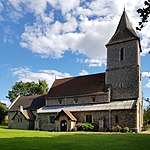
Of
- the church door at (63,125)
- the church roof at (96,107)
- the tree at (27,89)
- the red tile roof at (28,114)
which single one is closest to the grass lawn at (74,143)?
the church roof at (96,107)

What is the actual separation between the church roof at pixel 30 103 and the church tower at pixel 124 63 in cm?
1503

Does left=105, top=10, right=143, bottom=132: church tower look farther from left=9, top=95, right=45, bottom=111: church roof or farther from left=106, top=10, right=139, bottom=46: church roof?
left=9, top=95, right=45, bottom=111: church roof

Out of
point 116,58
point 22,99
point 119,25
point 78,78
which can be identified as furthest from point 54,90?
point 119,25

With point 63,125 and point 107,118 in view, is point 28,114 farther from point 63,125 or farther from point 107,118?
point 107,118

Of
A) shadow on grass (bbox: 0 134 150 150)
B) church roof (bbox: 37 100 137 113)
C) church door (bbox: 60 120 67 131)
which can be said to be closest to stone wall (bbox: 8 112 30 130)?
church roof (bbox: 37 100 137 113)

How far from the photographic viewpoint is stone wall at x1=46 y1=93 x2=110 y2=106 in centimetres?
3844

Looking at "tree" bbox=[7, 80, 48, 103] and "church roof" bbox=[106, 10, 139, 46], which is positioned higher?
"church roof" bbox=[106, 10, 139, 46]

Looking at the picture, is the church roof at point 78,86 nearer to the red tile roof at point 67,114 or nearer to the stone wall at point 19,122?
the red tile roof at point 67,114

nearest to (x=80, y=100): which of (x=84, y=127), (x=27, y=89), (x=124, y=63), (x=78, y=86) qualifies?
(x=78, y=86)

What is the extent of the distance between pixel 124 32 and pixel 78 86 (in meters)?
12.0

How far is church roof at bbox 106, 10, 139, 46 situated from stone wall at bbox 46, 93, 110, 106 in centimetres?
912

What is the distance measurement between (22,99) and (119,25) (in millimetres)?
25383

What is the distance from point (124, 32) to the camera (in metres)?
39.8

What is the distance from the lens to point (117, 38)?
132 ft
